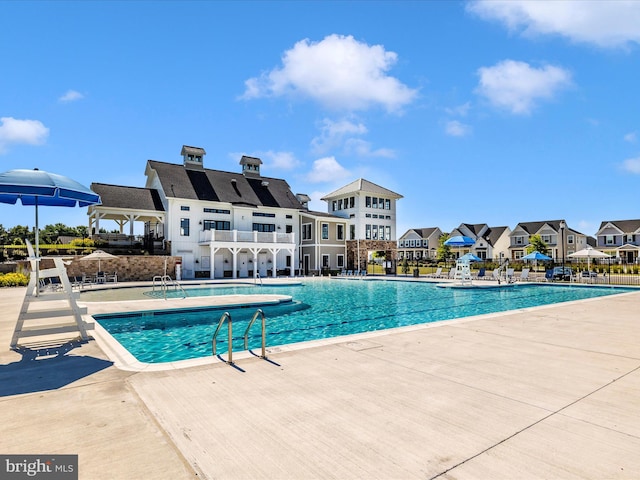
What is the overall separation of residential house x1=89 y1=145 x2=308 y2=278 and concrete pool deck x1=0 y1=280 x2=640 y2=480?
25.8 m

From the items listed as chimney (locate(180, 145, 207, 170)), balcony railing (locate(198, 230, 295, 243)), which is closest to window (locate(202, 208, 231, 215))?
balcony railing (locate(198, 230, 295, 243))

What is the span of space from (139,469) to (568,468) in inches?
131

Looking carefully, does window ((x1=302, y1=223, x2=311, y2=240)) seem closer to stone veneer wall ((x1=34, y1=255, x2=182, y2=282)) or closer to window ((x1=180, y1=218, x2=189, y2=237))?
window ((x1=180, y1=218, x2=189, y2=237))

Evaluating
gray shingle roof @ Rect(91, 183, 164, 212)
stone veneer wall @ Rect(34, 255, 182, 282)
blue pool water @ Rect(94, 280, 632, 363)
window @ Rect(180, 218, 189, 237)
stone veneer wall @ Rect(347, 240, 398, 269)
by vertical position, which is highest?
gray shingle roof @ Rect(91, 183, 164, 212)

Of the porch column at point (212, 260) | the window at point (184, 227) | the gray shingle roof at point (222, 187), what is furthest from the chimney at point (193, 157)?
the porch column at point (212, 260)

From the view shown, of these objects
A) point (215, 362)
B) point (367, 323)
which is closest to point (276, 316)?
point (367, 323)

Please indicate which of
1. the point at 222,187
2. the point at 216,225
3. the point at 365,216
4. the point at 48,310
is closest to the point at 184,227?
A: the point at 216,225

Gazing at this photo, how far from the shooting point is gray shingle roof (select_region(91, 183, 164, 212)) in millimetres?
30203

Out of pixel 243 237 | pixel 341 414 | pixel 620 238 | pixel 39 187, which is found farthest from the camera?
pixel 620 238

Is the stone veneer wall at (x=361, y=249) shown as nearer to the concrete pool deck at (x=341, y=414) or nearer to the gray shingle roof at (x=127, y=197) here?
the gray shingle roof at (x=127, y=197)

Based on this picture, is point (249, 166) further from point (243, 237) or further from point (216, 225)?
point (243, 237)

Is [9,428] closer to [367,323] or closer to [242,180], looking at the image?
[367,323]

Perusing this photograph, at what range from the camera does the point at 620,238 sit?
5797 cm

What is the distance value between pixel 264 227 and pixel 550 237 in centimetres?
4881
